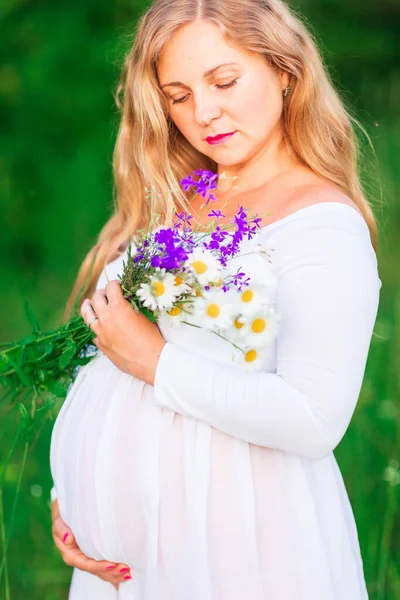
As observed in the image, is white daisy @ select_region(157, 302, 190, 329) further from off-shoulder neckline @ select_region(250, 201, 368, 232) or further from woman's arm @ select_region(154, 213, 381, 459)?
off-shoulder neckline @ select_region(250, 201, 368, 232)

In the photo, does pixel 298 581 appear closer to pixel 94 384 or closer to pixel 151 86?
pixel 94 384

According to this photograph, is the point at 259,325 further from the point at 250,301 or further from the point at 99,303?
the point at 99,303

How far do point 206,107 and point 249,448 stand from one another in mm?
773

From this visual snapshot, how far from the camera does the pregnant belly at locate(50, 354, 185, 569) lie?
5.56ft

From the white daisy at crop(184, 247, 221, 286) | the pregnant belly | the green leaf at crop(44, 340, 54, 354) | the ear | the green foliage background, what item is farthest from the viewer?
the green foliage background

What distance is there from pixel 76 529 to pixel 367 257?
34.0 inches

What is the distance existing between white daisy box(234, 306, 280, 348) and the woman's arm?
0.07 metres

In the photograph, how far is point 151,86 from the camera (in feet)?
6.77

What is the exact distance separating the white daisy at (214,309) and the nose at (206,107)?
52cm

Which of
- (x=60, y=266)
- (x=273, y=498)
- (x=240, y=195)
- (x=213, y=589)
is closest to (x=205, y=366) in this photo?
(x=273, y=498)

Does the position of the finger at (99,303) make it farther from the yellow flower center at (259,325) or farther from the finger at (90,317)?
the yellow flower center at (259,325)

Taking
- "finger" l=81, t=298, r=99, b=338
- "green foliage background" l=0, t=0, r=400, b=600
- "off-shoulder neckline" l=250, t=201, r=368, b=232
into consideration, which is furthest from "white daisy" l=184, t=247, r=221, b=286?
"green foliage background" l=0, t=0, r=400, b=600

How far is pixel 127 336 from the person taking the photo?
1716 millimetres

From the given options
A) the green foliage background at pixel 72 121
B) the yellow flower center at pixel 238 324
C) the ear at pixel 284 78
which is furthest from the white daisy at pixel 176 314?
the green foliage background at pixel 72 121
